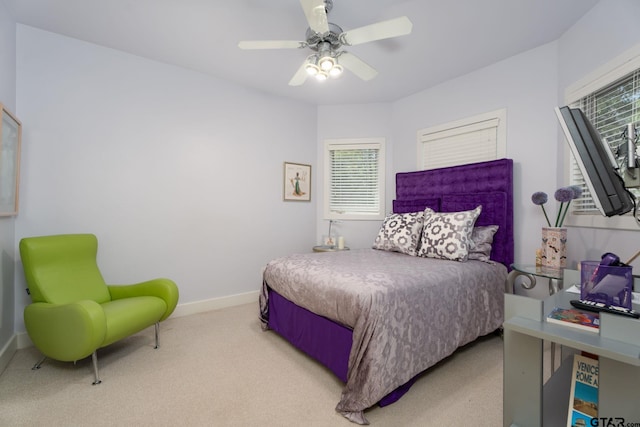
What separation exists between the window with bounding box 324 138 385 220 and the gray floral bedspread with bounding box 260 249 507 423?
1.63m

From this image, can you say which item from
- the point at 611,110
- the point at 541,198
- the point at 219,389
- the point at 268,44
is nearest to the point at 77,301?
the point at 219,389

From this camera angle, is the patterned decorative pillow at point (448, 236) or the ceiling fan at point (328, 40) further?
the patterned decorative pillow at point (448, 236)

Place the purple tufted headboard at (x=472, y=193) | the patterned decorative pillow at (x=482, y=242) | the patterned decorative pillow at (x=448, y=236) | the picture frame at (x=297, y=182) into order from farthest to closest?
1. the picture frame at (x=297, y=182)
2. the purple tufted headboard at (x=472, y=193)
3. the patterned decorative pillow at (x=482, y=242)
4. the patterned decorative pillow at (x=448, y=236)

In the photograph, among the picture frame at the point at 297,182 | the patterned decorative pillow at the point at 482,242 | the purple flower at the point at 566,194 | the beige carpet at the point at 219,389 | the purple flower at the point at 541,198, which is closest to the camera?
the beige carpet at the point at 219,389

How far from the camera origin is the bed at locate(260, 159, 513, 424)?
1.62m

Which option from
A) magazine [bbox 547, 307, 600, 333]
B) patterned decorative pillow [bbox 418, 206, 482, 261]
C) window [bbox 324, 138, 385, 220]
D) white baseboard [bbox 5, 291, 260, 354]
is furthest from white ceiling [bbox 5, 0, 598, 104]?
white baseboard [bbox 5, 291, 260, 354]

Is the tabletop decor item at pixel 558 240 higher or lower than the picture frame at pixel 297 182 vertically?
lower

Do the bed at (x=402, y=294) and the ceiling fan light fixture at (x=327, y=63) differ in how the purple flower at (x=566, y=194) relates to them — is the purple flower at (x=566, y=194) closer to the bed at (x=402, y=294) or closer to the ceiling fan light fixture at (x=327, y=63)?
the bed at (x=402, y=294)

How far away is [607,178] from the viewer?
1050mm

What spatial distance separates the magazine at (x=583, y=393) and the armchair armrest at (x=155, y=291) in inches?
99.8

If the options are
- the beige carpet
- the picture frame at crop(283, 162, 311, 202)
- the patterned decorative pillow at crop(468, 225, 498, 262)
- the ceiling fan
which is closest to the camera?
the beige carpet

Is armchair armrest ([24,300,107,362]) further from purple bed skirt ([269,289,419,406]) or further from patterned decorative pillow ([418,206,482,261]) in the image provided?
patterned decorative pillow ([418,206,482,261])

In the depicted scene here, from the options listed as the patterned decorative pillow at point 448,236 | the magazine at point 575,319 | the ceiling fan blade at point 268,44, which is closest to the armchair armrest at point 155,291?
the ceiling fan blade at point 268,44

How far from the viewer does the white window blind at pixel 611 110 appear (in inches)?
72.2
